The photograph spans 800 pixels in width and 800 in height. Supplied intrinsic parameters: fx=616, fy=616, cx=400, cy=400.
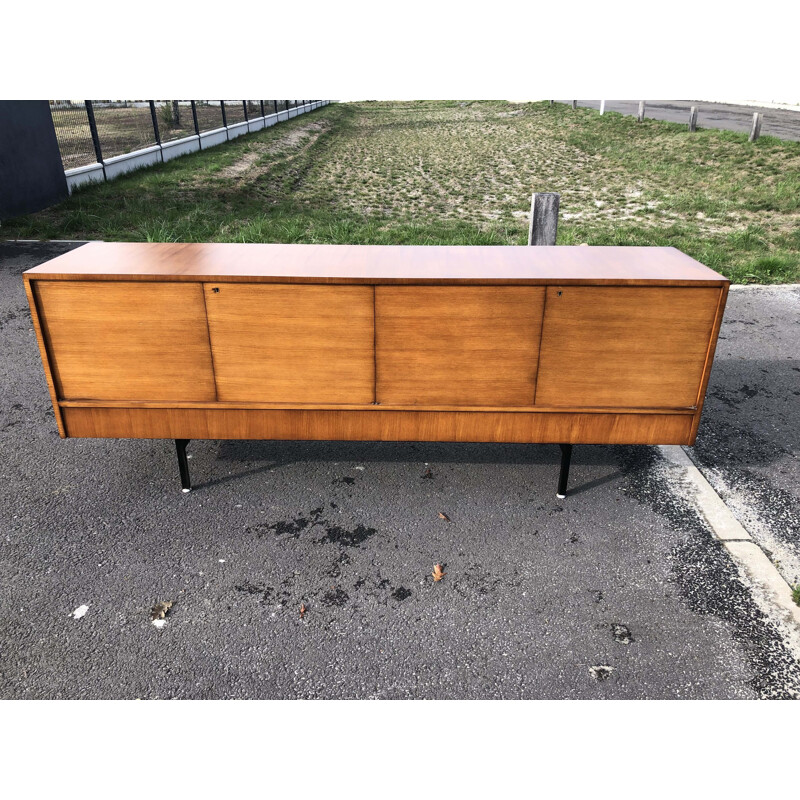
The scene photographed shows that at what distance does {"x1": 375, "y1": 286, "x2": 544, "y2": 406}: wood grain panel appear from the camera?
12.3 ft

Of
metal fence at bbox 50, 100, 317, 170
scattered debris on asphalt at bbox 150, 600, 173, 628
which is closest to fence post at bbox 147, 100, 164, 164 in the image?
metal fence at bbox 50, 100, 317, 170

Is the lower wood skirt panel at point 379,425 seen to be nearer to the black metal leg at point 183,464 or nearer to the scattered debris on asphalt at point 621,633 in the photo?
the black metal leg at point 183,464

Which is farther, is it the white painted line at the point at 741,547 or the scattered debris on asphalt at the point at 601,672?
the white painted line at the point at 741,547

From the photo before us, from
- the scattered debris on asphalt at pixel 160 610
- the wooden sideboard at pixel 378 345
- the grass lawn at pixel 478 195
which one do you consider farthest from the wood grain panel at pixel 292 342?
→ the grass lawn at pixel 478 195

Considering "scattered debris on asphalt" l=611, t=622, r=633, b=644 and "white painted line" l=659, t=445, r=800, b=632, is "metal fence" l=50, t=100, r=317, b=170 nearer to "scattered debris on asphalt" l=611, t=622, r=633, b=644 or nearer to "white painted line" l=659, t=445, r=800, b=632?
"white painted line" l=659, t=445, r=800, b=632

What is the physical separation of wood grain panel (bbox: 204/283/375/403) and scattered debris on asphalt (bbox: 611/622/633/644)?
6.42ft

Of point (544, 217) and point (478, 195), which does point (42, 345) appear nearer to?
point (544, 217)

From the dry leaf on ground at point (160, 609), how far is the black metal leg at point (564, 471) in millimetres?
2672

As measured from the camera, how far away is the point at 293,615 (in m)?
3.41

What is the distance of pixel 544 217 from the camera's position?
211 inches

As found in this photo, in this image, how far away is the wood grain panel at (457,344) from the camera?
12.3ft

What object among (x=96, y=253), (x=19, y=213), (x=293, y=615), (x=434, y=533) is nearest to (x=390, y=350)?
(x=434, y=533)

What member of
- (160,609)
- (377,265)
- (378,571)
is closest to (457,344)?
(377,265)

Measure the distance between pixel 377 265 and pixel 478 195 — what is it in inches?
504
